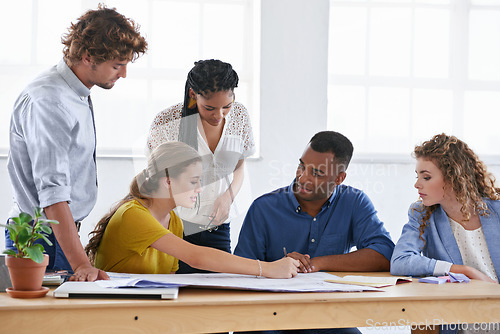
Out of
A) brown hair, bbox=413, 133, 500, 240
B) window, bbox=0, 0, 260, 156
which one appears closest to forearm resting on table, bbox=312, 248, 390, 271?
brown hair, bbox=413, 133, 500, 240

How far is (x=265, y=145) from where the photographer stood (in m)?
3.45

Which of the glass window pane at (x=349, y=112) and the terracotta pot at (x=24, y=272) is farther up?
the glass window pane at (x=349, y=112)

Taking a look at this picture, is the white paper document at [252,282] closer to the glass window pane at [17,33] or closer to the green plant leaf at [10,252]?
the green plant leaf at [10,252]

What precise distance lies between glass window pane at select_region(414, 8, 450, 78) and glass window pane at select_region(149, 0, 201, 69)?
5.24 feet

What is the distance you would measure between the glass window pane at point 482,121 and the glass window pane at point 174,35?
6.55 feet

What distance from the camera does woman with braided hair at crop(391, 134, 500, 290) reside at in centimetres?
170

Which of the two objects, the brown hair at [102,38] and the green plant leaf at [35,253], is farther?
the brown hair at [102,38]

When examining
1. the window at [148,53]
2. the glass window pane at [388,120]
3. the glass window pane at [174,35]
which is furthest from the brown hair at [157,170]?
the glass window pane at [388,120]

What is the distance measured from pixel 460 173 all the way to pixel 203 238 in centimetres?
86

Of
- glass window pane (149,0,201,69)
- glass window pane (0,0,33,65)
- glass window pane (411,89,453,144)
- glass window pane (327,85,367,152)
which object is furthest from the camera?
glass window pane (411,89,453,144)

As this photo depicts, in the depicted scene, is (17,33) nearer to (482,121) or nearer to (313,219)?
(313,219)

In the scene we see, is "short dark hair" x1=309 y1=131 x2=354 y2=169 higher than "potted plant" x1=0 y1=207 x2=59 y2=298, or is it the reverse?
"short dark hair" x1=309 y1=131 x2=354 y2=169

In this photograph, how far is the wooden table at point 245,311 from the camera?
1.01 m

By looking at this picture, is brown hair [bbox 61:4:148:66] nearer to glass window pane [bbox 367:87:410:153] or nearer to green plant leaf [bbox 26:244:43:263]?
green plant leaf [bbox 26:244:43:263]
